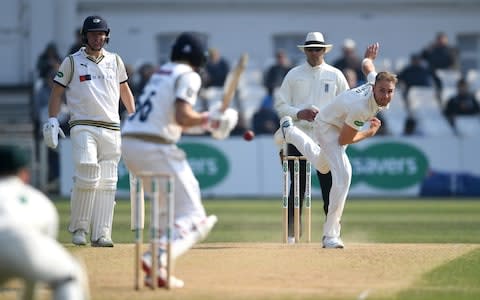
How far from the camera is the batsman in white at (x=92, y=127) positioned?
1338 centimetres

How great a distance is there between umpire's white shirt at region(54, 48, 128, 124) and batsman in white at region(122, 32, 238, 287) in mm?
3274

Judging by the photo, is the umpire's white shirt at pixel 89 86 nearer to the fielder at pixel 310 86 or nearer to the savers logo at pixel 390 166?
the fielder at pixel 310 86

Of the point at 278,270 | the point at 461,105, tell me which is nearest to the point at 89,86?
the point at 278,270

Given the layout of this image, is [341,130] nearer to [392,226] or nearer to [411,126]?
[392,226]

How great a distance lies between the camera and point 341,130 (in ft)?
43.4

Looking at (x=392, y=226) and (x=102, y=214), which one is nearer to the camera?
(x=102, y=214)

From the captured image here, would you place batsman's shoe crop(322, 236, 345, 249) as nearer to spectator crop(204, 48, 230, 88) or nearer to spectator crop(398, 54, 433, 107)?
spectator crop(204, 48, 230, 88)

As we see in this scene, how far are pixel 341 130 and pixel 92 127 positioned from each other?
→ 7.88 ft

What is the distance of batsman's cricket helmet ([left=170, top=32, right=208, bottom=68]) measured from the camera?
10.2 metres

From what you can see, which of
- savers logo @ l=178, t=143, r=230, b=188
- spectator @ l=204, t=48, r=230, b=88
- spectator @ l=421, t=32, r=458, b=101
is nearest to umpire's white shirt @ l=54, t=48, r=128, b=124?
savers logo @ l=178, t=143, r=230, b=188

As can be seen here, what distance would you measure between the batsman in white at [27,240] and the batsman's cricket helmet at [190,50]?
2.60 meters

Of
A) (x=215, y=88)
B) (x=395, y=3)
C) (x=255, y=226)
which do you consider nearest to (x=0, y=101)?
(x=215, y=88)

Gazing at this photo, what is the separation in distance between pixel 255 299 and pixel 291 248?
3.81 metres

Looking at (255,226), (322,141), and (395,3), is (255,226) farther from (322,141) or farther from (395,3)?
(395,3)
